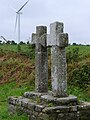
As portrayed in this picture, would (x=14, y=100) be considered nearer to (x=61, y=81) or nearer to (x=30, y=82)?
(x=61, y=81)

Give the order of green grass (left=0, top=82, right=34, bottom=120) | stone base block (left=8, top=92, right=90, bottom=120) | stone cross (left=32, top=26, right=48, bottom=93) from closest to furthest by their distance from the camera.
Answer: stone base block (left=8, top=92, right=90, bottom=120) → green grass (left=0, top=82, right=34, bottom=120) → stone cross (left=32, top=26, right=48, bottom=93)

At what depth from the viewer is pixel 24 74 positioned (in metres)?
20.8

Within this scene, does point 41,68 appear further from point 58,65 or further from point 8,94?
point 8,94

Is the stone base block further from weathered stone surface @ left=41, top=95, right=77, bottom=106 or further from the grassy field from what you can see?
the grassy field

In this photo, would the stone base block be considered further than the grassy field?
No

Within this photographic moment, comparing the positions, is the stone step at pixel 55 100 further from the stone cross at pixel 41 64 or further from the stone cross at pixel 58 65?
the stone cross at pixel 41 64

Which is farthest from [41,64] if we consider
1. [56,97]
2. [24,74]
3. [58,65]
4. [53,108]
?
[24,74]

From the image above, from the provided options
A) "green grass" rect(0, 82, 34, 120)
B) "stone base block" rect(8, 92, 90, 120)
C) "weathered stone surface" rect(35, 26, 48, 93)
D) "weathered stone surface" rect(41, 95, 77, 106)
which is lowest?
"green grass" rect(0, 82, 34, 120)

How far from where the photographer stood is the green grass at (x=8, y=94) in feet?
38.9

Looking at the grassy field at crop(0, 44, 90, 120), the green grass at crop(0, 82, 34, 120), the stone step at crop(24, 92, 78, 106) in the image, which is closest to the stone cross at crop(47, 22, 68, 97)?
the stone step at crop(24, 92, 78, 106)

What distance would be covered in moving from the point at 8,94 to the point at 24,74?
3.15 metres

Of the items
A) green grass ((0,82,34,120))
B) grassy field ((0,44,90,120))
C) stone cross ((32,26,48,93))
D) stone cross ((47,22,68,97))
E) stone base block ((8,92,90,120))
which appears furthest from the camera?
grassy field ((0,44,90,120))

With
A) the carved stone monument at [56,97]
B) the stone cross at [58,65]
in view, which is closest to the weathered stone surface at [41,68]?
the carved stone monument at [56,97]

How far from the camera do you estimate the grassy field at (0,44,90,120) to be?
54.2 ft
